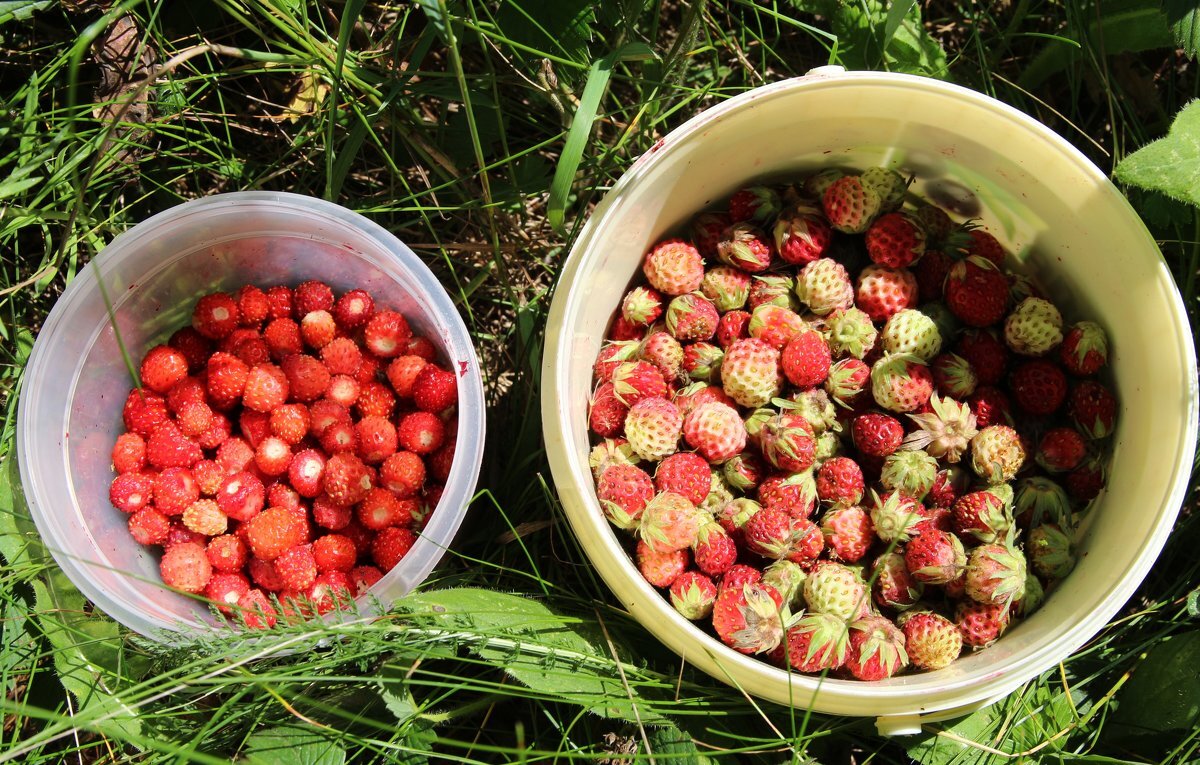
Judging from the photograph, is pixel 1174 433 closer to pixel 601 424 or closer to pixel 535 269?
pixel 601 424

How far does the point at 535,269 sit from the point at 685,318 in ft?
1.26

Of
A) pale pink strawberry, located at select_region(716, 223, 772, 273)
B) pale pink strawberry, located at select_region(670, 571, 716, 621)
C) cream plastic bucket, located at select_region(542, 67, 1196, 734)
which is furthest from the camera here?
pale pink strawberry, located at select_region(716, 223, 772, 273)

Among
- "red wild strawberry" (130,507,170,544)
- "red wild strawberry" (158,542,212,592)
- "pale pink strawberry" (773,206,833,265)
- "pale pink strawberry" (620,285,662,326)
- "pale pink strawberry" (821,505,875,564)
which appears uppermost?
"pale pink strawberry" (773,206,833,265)

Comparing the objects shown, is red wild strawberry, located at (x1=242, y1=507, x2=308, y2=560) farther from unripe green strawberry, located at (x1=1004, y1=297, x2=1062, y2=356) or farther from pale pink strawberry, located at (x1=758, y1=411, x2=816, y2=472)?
unripe green strawberry, located at (x1=1004, y1=297, x2=1062, y2=356)

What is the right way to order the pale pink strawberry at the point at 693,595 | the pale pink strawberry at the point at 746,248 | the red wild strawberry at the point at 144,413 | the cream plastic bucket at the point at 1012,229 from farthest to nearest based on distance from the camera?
the red wild strawberry at the point at 144,413 → the pale pink strawberry at the point at 746,248 → the pale pink strawberry at the point at 693,595 → the cream plastic bucket at the point at 1012,229

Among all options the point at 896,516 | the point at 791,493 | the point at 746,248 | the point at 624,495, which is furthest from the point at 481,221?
the point at 896,516

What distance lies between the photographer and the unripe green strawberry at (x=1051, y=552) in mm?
1104

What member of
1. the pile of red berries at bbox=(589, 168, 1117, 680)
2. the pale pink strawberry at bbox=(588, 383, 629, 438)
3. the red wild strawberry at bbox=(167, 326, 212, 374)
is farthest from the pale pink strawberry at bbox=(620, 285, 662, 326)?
the red wild strawberry at bbox=(167, 326, 212, 374)

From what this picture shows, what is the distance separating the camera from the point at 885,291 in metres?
1.18

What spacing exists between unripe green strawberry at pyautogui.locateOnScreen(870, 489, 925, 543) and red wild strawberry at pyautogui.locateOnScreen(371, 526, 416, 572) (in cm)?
63

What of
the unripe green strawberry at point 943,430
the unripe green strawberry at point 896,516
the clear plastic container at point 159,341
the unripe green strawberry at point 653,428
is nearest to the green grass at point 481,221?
the clear plastic container at point 159,341

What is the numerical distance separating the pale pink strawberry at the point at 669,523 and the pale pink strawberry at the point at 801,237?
37 centimetres

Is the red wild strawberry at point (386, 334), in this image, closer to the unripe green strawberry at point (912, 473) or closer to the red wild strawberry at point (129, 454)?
the red wild strawberry at point (129, 454)

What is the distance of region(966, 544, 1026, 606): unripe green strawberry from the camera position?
1.05 metres
